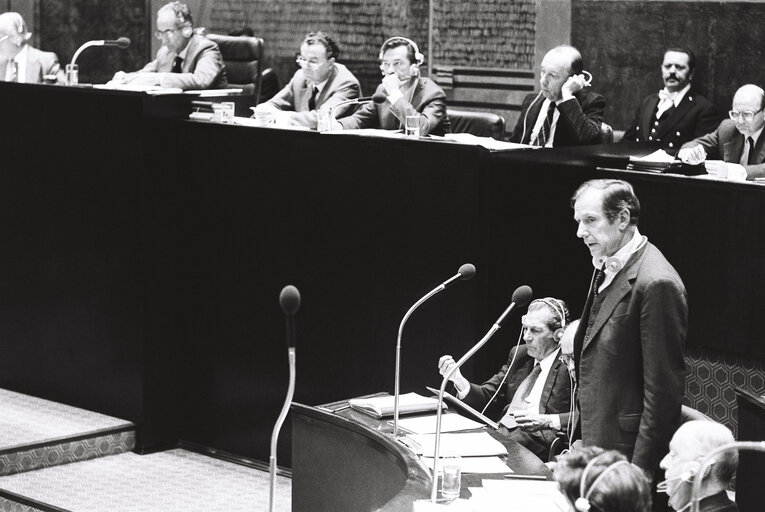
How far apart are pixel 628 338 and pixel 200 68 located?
5000 millimetres

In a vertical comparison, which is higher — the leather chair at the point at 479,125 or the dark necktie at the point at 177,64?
the dark necktie at the point at 177,64

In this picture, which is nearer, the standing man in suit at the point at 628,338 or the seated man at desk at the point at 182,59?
the standing man in suit at the point at 628,338

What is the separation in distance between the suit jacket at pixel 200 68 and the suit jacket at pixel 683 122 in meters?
2.69

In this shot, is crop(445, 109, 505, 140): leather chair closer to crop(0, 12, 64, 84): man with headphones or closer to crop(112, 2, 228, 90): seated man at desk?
crop(112, 2, 228, 90): seated man at desk

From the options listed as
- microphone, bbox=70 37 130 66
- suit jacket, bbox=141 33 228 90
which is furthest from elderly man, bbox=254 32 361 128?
suit jacket, bbox=141 33 228 90

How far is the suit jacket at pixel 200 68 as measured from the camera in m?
8.09

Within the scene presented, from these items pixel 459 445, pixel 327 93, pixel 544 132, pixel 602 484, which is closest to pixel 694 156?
pixel 544 132

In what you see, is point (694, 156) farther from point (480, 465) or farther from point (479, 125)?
point (480, 465)

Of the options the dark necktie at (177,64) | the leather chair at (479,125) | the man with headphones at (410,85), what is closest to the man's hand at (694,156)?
the man with headphones at (410,85)

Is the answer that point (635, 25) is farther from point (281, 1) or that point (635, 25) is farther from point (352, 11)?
point (281, 1)

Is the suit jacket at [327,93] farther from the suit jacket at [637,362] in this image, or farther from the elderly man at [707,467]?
the elderly man at [707,467]

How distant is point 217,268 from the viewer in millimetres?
6102

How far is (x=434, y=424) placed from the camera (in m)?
4.13

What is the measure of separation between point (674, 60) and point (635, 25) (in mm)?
617
